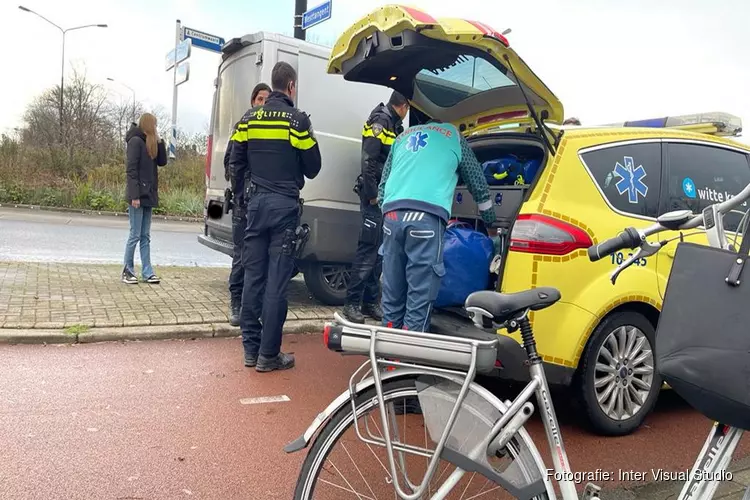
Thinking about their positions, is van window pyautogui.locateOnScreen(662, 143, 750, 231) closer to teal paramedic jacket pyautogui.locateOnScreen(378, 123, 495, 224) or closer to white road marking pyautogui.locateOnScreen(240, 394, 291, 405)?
teal paramedic jacket pyautogui.locateOnScreen(378, 123, 495, 224)

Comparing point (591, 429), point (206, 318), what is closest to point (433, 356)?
point (591, 429)

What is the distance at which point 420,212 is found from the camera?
3.49 m

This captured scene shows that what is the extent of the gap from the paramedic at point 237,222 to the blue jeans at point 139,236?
210 cm

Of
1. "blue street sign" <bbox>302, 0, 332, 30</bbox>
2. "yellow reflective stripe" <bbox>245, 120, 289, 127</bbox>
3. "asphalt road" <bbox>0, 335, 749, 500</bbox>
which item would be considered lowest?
"asphalt road" <bbox>0, 335, 749, 500</bbox>

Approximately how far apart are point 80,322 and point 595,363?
14.0 ft

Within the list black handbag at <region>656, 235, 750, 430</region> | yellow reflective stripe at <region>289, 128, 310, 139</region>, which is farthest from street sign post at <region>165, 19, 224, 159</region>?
black handbag at <region>656, 235, 750, 430</region>

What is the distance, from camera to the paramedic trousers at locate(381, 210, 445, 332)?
3.47 m

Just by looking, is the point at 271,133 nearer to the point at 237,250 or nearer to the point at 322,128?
the point at 237,250

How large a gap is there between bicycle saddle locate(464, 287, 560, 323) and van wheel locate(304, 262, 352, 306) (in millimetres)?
4593

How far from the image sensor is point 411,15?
2990mm

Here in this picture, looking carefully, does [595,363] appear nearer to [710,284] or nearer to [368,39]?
[710,284]

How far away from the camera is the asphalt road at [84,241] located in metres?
9.96

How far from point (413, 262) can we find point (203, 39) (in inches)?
335

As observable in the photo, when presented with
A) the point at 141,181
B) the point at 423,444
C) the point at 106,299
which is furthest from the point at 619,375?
the point at 141,181
